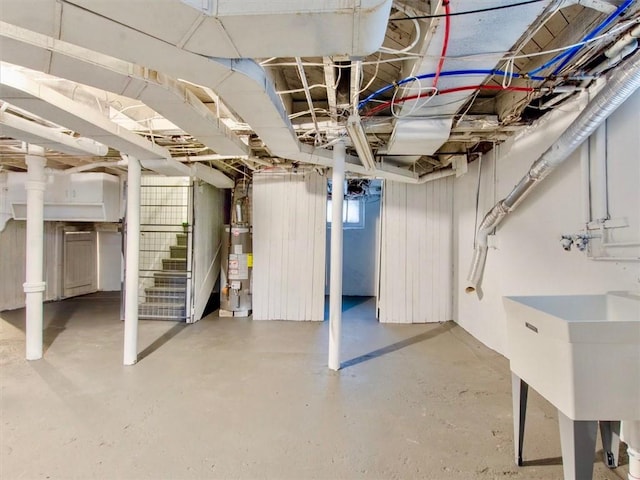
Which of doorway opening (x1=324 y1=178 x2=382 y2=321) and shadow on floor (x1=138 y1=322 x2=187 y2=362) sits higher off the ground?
doorway opening (x1=324 y1=178 x2=382 y2=321)

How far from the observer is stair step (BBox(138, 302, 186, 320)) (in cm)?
432

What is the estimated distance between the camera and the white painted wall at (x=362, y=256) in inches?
256

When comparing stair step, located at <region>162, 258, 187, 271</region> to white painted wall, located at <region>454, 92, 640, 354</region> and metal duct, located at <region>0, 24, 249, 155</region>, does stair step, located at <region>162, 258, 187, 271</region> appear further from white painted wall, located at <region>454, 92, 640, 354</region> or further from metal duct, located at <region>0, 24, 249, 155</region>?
white painted wall, located at <region>454, 92, 640, 354</region>

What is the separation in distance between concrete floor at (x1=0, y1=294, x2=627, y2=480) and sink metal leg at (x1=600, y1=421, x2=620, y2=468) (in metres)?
0.05

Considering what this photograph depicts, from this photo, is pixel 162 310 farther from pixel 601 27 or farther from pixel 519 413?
pixel 601 27

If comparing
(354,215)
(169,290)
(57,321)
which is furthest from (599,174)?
(57,321)

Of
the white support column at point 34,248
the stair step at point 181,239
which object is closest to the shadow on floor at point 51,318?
the white support column at point 34,248

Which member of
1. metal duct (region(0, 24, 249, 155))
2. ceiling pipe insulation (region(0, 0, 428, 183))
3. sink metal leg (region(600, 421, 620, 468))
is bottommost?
sink metal leg (region(600, 421, 620, 468))

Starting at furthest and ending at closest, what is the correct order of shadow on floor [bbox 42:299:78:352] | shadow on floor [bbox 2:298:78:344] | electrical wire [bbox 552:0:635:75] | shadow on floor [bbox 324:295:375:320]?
shadow on floor [bbox 324:295:375:320] → shadow on floor [bbox 2:298:78:344] → shadow on floor [bbox 42:299:78:352] → electrical wire [bbox 552:0:635:75]

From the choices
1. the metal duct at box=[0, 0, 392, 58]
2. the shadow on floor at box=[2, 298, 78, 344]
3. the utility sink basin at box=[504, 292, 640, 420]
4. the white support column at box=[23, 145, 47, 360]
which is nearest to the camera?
the metal duct at box=[0, 0, 392, 58]

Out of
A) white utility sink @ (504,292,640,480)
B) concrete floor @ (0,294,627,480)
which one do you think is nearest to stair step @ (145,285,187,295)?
concrete floor @ (0,294,627,480)

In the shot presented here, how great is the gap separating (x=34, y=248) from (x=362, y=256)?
5.07 meters

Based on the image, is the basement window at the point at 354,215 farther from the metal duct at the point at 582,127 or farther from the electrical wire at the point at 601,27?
the electrical wire at the point at 601,27

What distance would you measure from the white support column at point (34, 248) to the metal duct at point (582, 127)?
418cm
